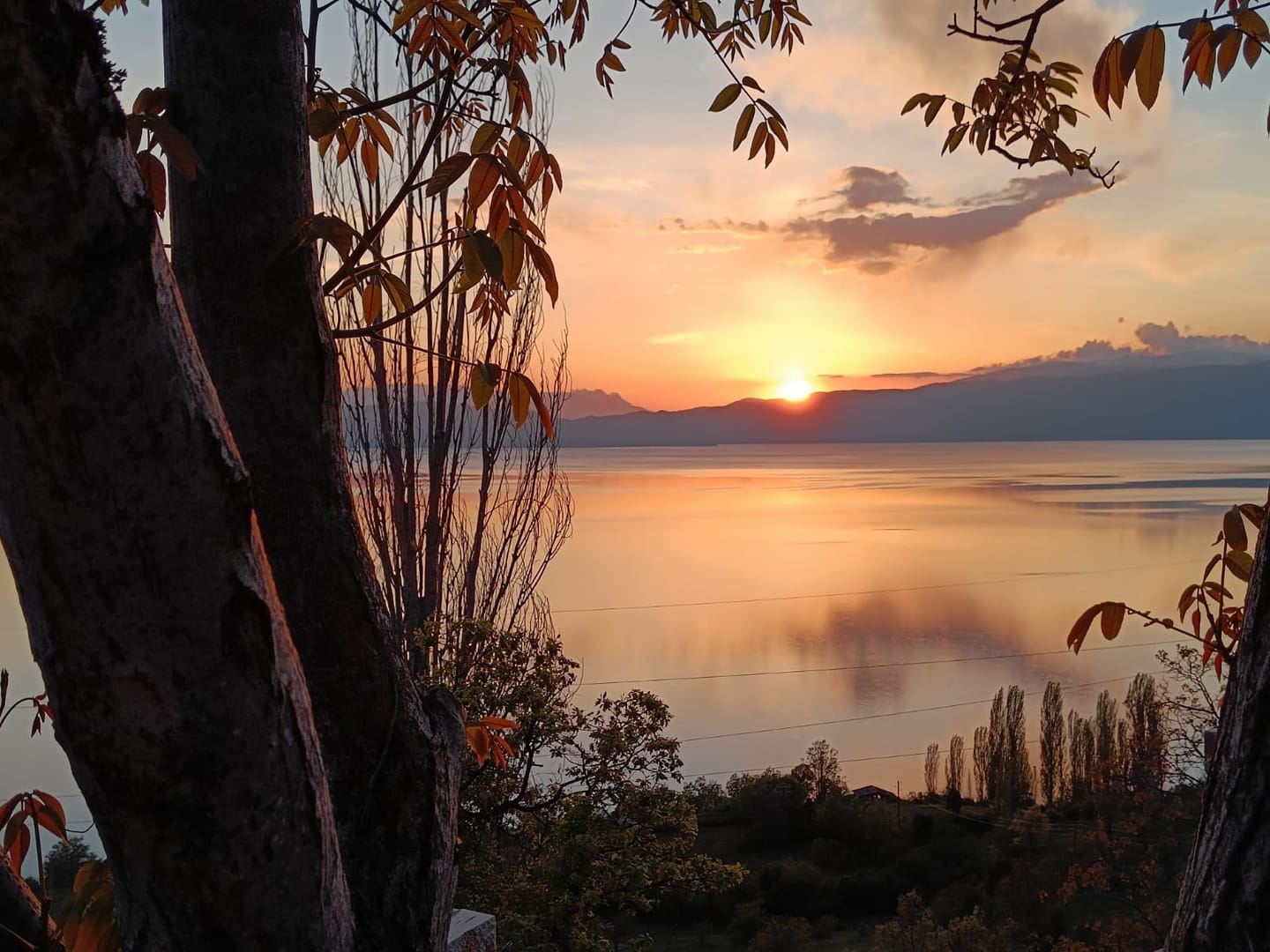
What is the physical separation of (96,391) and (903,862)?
13.3 meters

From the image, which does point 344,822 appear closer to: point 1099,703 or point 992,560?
point 1099,703

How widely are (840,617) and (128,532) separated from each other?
60.3ft

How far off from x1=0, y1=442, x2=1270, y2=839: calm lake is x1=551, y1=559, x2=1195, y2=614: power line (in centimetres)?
7

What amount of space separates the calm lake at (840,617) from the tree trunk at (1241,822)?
522 centimetres

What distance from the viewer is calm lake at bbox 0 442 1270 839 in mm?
12930

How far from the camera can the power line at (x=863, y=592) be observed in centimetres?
1638

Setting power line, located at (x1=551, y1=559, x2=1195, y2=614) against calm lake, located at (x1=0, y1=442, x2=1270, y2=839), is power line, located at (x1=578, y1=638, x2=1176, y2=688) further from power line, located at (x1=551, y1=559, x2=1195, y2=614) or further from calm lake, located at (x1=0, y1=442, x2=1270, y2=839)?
power line, located at (x1=551, y1=559, x2=1195, y2=614)

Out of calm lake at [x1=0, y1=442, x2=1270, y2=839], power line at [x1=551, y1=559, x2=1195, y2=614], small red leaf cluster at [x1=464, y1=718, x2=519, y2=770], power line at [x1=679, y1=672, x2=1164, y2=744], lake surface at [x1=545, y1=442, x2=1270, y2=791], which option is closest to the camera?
small red leaf cluster at [x1=464, y1=718, x2=519, y2=770]

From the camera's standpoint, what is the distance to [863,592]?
776 inches

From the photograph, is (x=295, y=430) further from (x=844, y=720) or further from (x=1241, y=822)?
(x=844, y=720)

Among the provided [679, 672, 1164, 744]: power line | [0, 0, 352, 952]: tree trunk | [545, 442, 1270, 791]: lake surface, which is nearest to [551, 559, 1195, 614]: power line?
[545, 442, 1270, 791]: lake surface

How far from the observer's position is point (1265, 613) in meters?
0.51

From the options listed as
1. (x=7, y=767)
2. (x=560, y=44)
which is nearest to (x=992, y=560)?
(x=7, y=767)

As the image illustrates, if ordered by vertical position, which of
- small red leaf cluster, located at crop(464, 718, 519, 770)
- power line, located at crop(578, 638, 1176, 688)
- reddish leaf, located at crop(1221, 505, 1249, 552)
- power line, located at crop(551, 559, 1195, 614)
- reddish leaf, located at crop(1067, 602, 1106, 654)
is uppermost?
reddish leaf, located at crop(1221, 505, 1249, 552)
